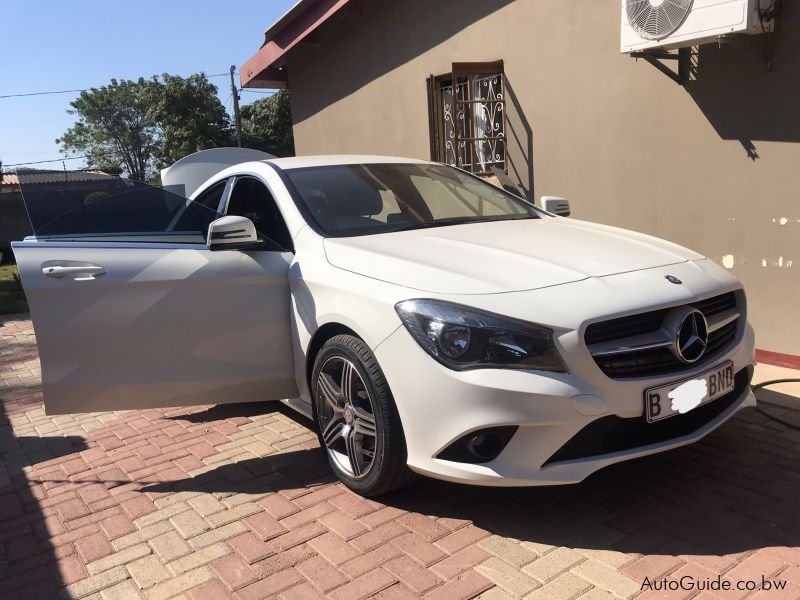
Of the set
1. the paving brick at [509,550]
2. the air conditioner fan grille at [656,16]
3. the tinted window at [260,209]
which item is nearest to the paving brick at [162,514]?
the tinted window at [260,209]

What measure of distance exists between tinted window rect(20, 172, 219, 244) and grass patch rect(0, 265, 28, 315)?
21.0 feet

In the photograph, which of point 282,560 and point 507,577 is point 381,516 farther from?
point 507,577

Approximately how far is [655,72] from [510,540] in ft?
13.6

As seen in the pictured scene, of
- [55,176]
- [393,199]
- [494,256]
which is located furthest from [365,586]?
[55,176]

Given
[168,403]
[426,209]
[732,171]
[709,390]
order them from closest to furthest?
[709,390], [168,403], [426,209], [732,171]

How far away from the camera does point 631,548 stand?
268cm

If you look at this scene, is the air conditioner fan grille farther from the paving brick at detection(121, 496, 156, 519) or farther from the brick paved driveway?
the paving brick at detection(121, 496, 156, 519)

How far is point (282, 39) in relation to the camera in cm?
1018

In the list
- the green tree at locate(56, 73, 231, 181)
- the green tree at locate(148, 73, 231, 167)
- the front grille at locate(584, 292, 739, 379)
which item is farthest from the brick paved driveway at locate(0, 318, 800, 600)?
the green tree at locate(56, 73, 231, 181)

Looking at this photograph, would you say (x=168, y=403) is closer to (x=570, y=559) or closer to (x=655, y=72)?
(x=570, y=559)

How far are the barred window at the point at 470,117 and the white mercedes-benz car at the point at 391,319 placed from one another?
121 inches

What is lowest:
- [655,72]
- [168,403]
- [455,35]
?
[168,403]

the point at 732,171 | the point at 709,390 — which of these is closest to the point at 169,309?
the point at 709,390

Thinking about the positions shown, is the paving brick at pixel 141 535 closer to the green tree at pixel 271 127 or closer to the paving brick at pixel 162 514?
the paving brick at pixel 162 514
